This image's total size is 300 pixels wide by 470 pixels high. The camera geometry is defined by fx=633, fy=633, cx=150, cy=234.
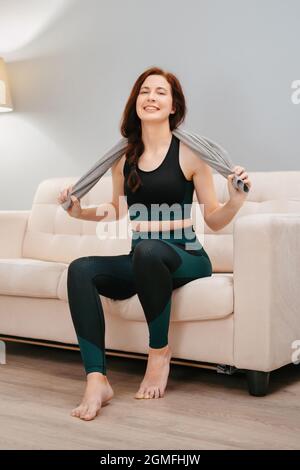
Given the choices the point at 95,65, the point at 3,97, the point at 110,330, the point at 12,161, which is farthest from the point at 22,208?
the point at 110,330

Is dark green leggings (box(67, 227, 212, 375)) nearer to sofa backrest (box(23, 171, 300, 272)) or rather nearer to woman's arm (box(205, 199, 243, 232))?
woman's arm (box(205, 199, 243, 232))

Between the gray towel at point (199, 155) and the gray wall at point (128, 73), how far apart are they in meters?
0.83

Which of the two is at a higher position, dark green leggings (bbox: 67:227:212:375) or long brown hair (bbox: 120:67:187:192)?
long brown hair (bbox: 120:67:187:192)

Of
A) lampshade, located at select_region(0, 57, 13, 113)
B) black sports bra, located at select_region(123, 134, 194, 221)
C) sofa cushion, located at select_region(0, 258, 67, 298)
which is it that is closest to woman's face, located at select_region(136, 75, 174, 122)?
black sports bra, located at select_region(123, 134, 194, 221)

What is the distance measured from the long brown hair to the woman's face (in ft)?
0.07

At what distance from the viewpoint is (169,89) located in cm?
219

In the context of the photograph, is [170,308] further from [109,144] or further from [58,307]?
[109,144]

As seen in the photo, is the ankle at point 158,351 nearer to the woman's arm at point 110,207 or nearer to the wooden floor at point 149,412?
the wooden floor at point 149,412

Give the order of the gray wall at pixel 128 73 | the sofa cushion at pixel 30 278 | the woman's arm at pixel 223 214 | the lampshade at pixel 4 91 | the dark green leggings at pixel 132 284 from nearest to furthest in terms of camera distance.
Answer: the dark green leggings at pixel 132 284
the woman's arm at pixel 223 214
the sofa cushion at pixel 30 278
the gray wall at pixel 128 73
the lampshade at pixel 4 91

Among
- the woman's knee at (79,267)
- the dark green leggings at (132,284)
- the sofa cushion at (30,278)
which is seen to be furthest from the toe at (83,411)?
the sofa cushion at (30,278)

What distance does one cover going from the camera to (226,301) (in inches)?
78.2

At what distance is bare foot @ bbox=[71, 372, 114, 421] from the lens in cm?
179

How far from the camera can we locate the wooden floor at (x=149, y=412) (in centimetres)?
160

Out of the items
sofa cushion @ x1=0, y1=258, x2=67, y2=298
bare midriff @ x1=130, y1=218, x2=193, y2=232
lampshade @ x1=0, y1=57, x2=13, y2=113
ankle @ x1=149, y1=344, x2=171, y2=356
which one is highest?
lampshade @ x1=0, y1=57, x2=13, y2=113
